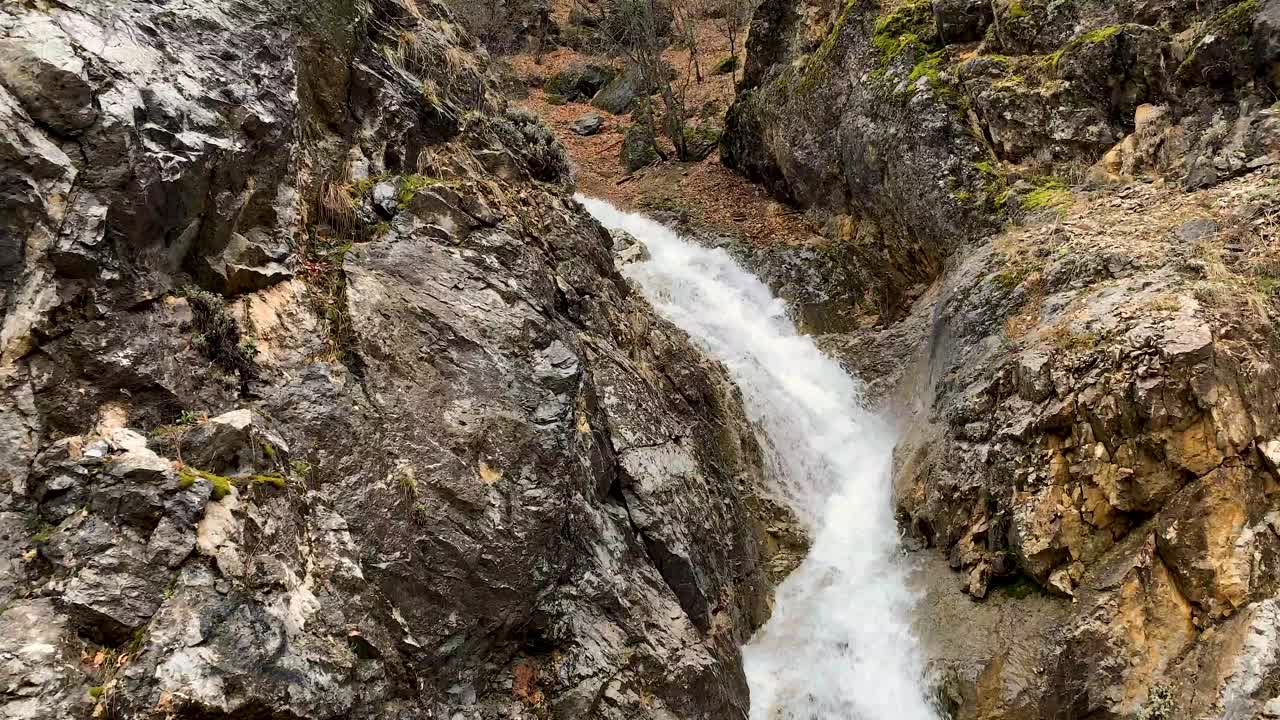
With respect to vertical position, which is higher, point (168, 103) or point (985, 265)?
point (985, 265)

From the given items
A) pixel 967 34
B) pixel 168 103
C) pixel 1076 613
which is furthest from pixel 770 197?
pixel 168 103

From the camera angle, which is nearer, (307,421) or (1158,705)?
(307,421)

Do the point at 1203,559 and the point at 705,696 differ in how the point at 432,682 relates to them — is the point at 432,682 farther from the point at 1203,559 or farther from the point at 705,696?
the point at 1203,559

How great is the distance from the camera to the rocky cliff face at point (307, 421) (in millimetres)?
4508

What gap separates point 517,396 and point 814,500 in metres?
5.81

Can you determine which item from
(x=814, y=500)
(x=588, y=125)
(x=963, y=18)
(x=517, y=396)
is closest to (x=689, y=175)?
(x=588, y=125)

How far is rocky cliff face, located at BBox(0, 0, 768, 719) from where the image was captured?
4508mm

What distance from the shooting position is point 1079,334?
8.16 m

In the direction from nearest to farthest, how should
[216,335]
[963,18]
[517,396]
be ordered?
[216,335] < [517,396] < [963,18]

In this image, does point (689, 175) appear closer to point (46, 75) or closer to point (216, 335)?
point (216, 335)

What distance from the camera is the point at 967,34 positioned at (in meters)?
13.0

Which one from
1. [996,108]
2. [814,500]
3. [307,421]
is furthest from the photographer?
[996,108]

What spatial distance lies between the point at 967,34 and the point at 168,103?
13106mm

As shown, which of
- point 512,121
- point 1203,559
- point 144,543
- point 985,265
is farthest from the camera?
point 512,121
